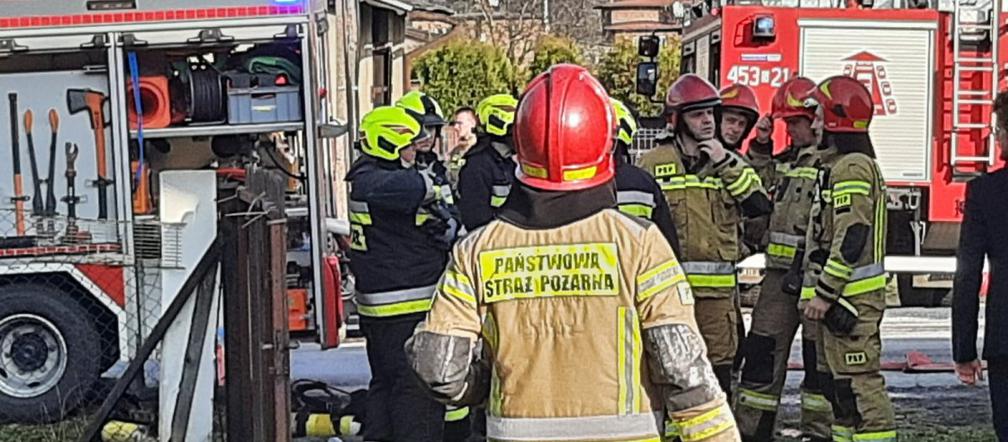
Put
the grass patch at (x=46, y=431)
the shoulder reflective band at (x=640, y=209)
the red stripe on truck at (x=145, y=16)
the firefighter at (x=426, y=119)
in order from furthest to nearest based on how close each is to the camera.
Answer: the red stripe on truck at (x=145, y=16) → the grass patch at (x=46, y=431) → the firefighter at (x=426, y=119) → the shoulder reflective band at (x=640, y=209)

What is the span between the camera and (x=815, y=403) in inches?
259

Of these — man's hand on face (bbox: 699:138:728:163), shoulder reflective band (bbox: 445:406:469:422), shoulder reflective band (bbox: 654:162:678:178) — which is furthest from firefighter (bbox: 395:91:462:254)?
man's hand on face (bbox: 699:138:728:163)

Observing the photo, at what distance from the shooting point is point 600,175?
3.28m

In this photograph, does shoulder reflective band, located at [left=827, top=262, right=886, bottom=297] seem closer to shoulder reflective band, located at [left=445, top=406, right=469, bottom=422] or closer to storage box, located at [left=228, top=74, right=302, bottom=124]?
shoulder reflective band, located at [left=445, top=406, right=469, bottom=422]

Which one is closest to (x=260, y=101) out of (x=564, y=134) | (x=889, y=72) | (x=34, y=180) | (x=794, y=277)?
(x=34, y=180)

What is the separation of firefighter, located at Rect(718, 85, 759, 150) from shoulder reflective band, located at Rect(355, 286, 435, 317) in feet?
5.72

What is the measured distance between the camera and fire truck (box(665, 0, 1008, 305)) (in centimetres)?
1176

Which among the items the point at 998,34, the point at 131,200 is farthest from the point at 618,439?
the point at 998,34

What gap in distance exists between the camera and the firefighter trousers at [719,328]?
657 cm

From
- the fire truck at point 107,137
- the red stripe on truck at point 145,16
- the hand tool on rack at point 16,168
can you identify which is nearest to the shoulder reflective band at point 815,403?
the fire truck at point 107,137

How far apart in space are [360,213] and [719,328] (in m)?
1.69

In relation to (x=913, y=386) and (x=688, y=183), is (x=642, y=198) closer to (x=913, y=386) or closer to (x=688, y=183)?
(x=688, y=183)

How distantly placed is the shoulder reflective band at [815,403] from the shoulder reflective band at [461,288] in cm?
358

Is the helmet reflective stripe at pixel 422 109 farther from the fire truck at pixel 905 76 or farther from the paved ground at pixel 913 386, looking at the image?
the fire truck at pixel 905 76
